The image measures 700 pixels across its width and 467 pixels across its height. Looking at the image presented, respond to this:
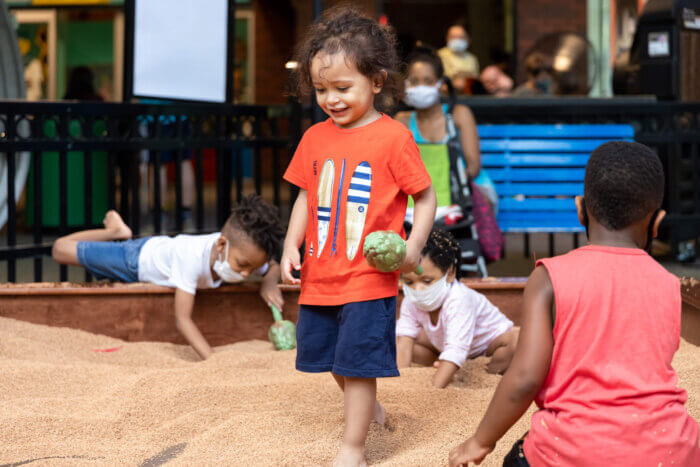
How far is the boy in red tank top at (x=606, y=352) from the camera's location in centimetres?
185

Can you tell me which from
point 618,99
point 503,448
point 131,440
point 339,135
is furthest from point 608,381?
point 618,99

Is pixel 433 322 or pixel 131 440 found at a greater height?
pixel 433 322

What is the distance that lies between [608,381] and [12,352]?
2.73 metres

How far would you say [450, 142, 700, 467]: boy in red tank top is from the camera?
1849 mm

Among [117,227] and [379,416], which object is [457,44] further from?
[379,416]

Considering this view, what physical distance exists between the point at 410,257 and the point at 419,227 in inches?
5.1

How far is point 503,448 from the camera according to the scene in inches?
103

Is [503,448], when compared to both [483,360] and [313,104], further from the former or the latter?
[313,104]

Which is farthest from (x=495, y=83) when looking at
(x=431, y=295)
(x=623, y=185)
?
(x=623, y=185)

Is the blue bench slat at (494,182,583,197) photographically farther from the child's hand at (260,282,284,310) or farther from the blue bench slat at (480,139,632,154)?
the child's hand at (260,282,284,310)

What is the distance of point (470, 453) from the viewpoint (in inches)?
77.7

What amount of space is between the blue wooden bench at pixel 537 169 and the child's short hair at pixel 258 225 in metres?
2.50

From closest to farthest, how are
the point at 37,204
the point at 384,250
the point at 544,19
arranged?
the point at 384,250 → the point at 37,204 → the point at 544,19

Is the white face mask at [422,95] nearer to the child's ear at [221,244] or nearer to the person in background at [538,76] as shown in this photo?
the child's ear at [221,244]
